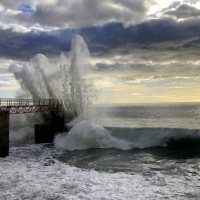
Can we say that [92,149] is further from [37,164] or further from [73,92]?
[73,92]

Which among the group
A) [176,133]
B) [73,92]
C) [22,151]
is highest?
[73,92]

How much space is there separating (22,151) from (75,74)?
14.0 m

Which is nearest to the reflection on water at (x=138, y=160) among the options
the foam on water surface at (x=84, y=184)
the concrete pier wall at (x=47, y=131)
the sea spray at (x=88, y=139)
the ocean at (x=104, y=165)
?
the ocean at (x=104, y=165)

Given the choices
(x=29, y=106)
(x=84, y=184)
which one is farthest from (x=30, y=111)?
(x=84, y=184)

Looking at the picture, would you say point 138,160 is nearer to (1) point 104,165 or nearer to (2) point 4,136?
(1) point 104,165

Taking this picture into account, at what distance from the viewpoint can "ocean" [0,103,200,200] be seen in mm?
12203

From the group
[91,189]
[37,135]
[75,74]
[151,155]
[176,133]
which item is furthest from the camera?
[75,74]

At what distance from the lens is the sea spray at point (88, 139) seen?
24.3 meters

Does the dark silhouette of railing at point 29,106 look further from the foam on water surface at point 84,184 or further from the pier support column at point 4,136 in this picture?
the foam on water surface at point 84,184

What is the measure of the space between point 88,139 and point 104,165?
7.50m

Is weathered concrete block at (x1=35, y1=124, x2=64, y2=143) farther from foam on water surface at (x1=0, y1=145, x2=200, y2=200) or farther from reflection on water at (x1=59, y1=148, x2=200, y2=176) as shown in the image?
foam on water surface at (x1=0, y1=145, x2=200, y2=200)

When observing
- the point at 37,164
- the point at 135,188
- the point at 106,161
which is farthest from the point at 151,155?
the point at 37,164

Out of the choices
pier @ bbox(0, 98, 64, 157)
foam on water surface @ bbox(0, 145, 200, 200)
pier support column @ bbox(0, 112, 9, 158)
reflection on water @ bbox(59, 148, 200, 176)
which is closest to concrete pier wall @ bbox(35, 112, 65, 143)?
pier @ bbox(0, 98, 64, 157)

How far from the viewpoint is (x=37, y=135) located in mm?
28406
